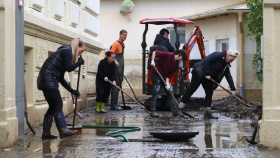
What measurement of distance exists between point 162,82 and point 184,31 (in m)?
15.5

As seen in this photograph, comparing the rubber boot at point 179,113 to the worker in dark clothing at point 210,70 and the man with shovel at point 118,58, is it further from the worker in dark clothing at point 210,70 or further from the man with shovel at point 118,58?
Result: the man with shovel at point 118,58

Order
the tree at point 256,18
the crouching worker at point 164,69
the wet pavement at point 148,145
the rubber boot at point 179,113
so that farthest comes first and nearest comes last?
the tree at point 256,18 < the crouching worker at point 164,69 < the rubber boot at point 179,113 < the wet pavement at point 148,145

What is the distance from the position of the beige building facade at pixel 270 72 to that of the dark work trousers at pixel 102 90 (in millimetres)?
7761

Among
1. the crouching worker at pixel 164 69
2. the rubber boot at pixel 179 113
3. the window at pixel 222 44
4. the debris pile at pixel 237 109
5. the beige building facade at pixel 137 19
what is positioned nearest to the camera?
the rubber boot at pixel 179 113

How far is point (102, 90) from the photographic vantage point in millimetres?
16781

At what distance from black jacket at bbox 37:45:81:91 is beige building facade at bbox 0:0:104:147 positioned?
20.2 inches

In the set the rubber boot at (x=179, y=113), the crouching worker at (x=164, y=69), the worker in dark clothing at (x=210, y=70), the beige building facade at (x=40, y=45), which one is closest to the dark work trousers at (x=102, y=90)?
the beige building facade at (x=40, y=45)

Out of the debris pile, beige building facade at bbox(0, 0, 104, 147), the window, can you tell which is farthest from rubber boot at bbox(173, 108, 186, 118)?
the window

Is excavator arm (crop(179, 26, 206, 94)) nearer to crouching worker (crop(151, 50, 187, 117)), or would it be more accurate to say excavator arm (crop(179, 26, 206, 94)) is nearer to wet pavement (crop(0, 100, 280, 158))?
crouching worker (crop(151, 50, 187, 117))

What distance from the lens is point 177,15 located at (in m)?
29.7

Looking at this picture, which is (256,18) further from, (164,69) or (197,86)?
(197,86)

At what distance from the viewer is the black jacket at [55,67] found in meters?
10.4

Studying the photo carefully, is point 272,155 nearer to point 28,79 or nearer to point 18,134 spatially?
point 18,134

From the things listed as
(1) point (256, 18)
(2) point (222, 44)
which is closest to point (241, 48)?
(2) point (222, 44)
